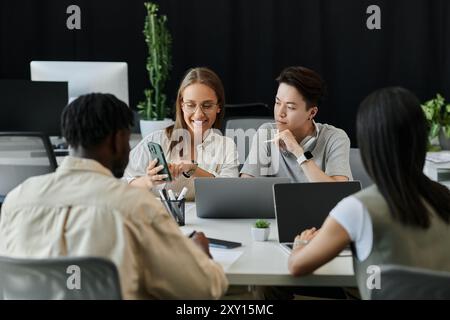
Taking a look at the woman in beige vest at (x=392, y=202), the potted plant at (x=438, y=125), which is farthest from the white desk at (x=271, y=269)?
the potted plant at (x=438, y=125)

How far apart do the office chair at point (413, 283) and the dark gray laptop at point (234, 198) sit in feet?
3.36

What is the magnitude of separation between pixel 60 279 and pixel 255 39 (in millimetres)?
4708

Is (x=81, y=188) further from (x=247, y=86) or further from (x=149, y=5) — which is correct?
(x=247, y=86)

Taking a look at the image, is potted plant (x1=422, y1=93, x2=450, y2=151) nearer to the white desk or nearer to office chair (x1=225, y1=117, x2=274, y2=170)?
office chair (x1=225, y1=117, x2=274, y2=170)

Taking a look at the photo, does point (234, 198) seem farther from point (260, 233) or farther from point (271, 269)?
point (271, 269)

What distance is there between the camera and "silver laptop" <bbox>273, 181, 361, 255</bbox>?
235cm

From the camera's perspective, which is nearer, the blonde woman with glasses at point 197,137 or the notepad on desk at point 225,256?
the notepad on desk at point 225,256

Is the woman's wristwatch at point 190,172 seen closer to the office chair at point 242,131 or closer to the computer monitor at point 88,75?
the office chair at point 242,131

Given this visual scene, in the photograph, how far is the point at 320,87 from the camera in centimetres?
315

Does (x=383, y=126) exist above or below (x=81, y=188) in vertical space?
above

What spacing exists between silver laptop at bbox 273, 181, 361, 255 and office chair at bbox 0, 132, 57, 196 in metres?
1.45

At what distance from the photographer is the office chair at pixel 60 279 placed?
1.59 metres
